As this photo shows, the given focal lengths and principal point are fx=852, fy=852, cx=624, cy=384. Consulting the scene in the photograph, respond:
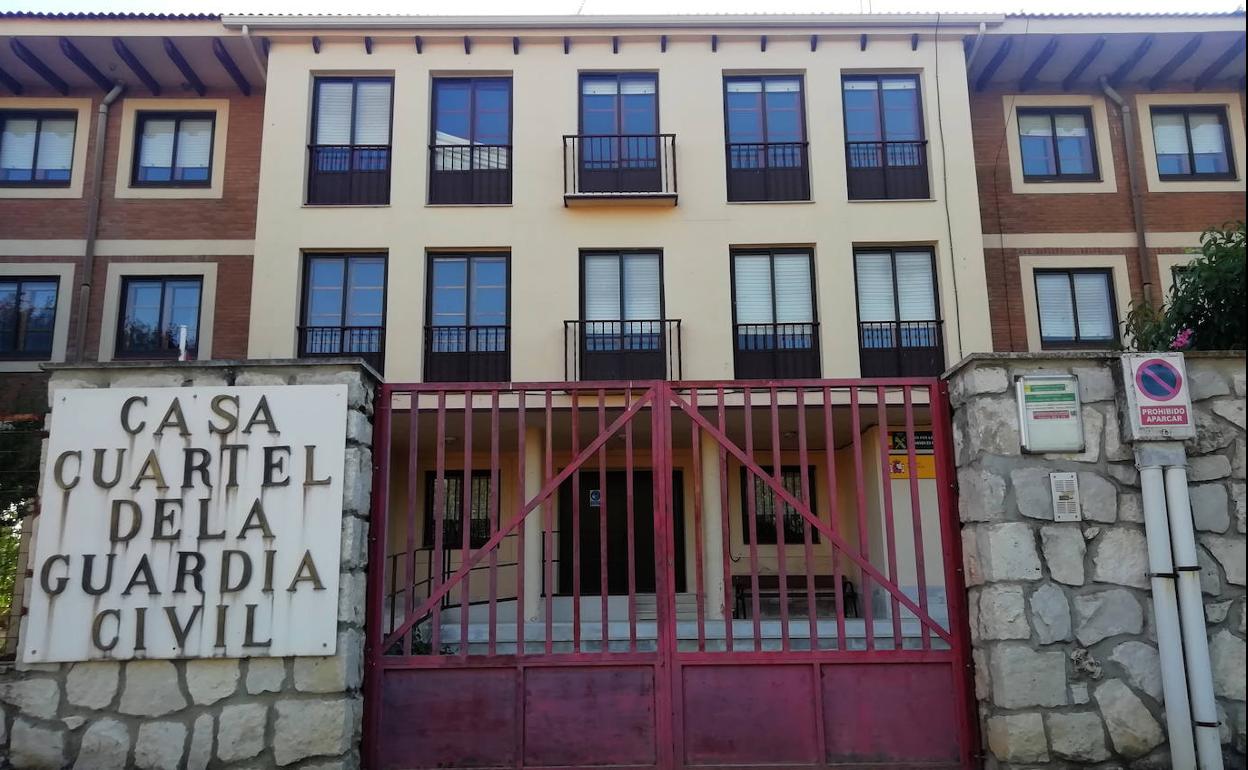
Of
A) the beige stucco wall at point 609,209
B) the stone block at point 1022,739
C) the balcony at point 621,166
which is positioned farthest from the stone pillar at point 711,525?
the stone block at point 1022,739

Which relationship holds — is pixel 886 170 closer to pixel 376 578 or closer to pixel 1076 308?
pixel 1076 308

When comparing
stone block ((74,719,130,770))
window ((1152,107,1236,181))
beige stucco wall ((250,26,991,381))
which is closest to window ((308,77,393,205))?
beige stucco wall ((250,26,991,381))

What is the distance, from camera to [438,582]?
5281 millimetres

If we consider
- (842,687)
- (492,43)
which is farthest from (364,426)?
(492,43)

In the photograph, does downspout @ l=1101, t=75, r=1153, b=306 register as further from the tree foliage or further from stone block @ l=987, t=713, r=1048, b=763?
stone block @ l=987, t=713, r=1048, b=763

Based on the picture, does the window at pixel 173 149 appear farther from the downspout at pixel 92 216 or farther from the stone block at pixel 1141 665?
the stone block at pixel 1141 665

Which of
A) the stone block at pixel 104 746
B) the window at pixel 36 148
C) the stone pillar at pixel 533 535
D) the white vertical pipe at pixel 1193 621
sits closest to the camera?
the white vertical pipe at pixel 1193 621

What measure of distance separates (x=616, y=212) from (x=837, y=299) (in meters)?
3.82

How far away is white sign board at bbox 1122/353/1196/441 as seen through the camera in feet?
16.2

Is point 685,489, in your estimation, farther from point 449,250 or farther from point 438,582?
point 438,582

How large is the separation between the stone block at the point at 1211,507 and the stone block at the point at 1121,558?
36 cm

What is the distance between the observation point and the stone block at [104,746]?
4.70 meters

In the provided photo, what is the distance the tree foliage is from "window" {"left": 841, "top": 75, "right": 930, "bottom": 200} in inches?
319

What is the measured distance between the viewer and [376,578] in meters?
5.20
